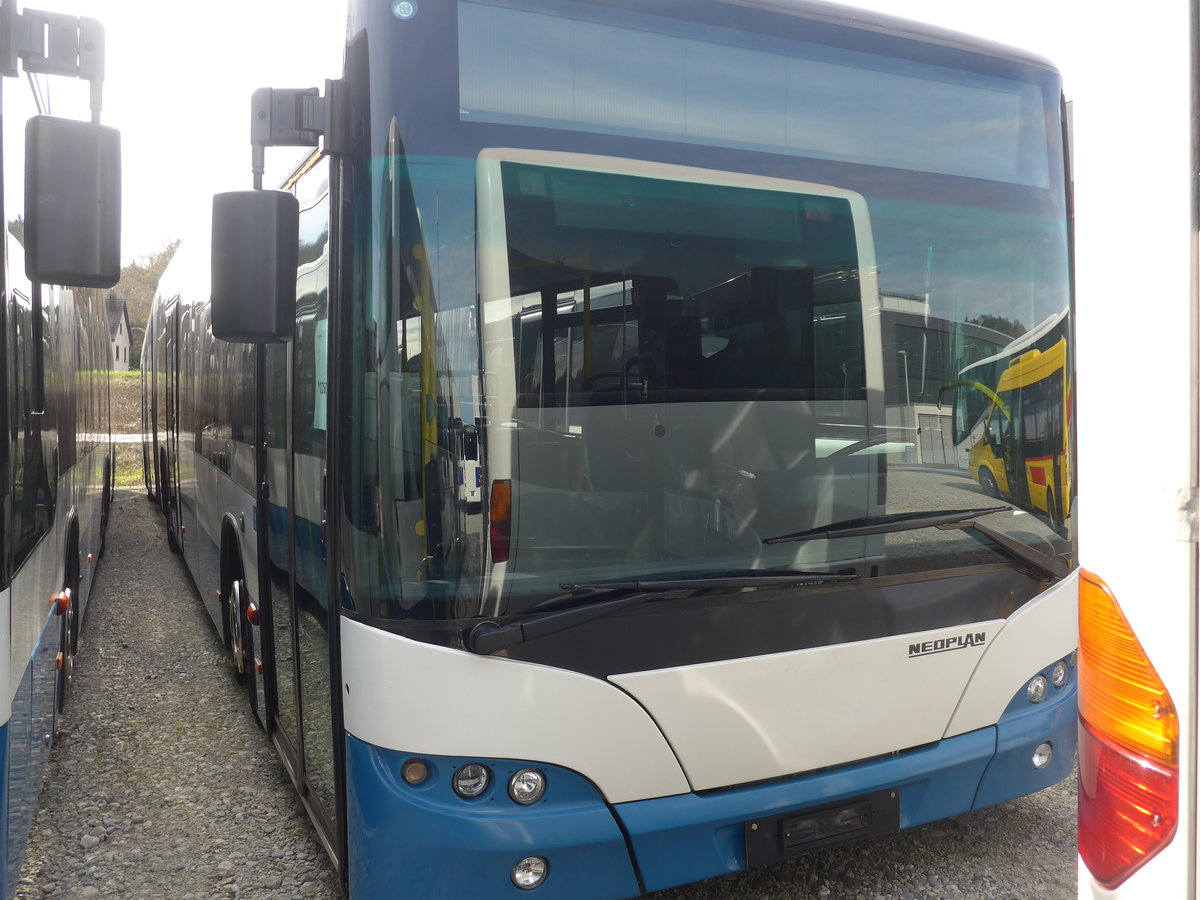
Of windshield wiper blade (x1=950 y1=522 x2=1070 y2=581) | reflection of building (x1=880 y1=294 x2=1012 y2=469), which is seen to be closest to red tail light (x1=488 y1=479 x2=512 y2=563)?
reflection of building (x1=880 y1=294 x2=1012 y2=469)

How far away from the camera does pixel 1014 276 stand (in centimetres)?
319

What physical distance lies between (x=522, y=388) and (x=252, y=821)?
2660mm

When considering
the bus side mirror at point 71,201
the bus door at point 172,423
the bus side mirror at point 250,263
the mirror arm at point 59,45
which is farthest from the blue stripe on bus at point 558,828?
the bus door at point 172,423

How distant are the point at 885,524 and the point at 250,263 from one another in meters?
2.01

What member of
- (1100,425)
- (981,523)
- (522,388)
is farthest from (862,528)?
(1100,425)

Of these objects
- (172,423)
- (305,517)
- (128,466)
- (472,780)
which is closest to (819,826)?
(472,780)

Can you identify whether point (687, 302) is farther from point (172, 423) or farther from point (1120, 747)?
point (172, 423)

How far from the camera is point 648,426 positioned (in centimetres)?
274

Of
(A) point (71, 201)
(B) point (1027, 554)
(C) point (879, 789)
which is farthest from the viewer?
(B) point (1027, 554)

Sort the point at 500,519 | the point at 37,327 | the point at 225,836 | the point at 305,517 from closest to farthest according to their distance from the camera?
the point at 500,519, the point at 305,517, the point at 37,327, the point at 225,836

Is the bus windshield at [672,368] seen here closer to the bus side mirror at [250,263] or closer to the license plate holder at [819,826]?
the bus side mirror at [250,263]

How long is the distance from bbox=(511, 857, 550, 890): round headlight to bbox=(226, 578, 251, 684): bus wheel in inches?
106

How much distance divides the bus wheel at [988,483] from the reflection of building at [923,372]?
8cm

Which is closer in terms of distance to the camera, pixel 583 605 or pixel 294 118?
pixel 583 605
